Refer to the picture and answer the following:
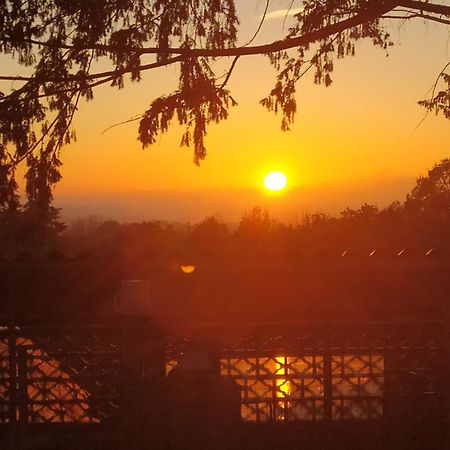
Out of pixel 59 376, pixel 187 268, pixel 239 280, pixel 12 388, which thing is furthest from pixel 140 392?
pixel 239 280

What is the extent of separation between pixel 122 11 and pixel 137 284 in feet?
10.1

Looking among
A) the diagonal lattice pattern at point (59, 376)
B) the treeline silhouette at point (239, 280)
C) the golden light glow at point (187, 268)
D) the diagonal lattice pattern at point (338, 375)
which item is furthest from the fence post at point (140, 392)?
the golden light glow at point (187, 268)

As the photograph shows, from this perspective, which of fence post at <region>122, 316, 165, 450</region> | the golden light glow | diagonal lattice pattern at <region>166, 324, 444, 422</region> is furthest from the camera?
the golden light glow

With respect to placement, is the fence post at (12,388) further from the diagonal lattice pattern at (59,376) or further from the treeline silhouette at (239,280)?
the treeline silhouette at (239,280)

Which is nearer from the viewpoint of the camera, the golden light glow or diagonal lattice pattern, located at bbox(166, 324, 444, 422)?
diagonal lattice pattern, located at bbox(166, 324, 444, 422)

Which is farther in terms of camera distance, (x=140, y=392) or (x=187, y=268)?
(x=187, y=268)

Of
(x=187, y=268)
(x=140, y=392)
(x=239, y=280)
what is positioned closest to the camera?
(x=140, y=392)

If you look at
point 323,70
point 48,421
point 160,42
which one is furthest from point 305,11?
point 48,421

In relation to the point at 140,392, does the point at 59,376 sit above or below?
above

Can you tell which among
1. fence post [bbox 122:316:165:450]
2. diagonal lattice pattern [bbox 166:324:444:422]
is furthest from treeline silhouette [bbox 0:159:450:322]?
fence post [bbox 122:316:165:450]

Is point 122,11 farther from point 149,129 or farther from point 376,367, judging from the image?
point 376,367

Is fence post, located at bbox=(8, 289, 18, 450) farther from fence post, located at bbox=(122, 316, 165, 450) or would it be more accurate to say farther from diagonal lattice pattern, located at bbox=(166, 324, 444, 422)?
diagonal lattice pattern, located at bbox=(166, 324, 444, 422)

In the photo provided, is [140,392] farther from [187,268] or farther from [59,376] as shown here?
[187,268]

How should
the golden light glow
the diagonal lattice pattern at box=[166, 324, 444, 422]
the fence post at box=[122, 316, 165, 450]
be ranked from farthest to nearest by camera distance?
the golden light glow → the diagonal lattice pattern at box=[166, 324, 444, 422] → the fence post at box=[122, 316, 165, 450]
